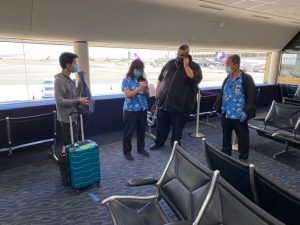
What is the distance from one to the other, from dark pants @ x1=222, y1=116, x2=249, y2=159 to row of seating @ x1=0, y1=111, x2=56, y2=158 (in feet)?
7.32

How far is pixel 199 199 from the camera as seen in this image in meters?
1.38

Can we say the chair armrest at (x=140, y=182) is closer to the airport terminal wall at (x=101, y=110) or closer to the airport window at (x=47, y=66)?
the airport terminal wall at (x=101, y=110)

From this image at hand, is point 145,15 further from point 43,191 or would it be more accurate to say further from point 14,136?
point 43,191

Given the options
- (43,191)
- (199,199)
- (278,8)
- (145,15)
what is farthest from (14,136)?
(278,8)

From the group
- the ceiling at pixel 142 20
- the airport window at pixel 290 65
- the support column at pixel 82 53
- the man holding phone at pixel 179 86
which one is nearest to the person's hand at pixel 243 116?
the man holding phone at pixel 179 86

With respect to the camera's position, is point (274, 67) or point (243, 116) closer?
point (243, 116)

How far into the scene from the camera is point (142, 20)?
401 cm

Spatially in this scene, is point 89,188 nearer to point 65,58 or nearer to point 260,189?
point 65,58

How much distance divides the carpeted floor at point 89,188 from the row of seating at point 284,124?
0.32 m

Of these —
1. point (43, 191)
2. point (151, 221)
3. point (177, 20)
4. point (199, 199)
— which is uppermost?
point (177, 20)

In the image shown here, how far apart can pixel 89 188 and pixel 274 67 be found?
22.4 ft

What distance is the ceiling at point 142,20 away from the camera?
317cm

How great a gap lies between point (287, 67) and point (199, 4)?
4.64 meters

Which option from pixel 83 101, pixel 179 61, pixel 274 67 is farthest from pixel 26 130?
pixel 274 67
